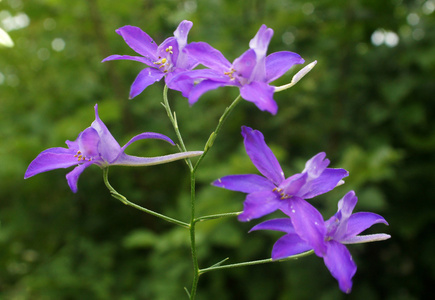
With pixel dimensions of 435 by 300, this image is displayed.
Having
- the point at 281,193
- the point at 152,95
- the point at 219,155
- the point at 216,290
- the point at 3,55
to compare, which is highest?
the point at 281,193

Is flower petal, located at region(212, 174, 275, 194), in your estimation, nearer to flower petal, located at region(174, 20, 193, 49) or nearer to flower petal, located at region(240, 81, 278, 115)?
flower petal, located at region(240, 81, 278, 115)

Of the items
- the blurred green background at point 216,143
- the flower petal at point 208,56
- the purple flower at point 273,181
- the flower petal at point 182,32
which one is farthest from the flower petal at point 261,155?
the blurred green background at point 216,143

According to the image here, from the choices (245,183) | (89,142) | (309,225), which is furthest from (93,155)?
(309,225)

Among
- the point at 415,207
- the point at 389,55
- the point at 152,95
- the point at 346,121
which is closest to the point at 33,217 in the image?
the point at 152,95

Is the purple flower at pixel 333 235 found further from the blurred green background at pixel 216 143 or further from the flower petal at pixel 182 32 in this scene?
the blurred green background at pixel 216 143

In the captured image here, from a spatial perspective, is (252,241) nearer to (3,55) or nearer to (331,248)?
(331,248)

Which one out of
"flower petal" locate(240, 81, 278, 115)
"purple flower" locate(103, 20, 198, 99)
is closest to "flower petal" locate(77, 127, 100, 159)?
"purple flower" locate(103, 20, 198, 99)
